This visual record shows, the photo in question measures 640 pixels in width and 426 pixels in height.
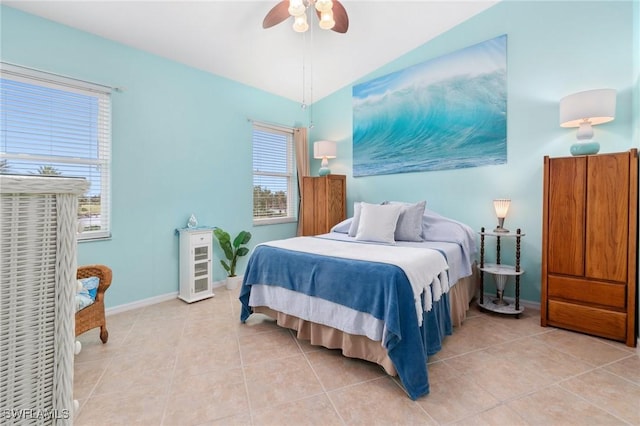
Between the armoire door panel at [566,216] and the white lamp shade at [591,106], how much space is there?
359 millimetres

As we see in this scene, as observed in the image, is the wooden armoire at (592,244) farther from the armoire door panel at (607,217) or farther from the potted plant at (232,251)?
the potted plant at (232,251)

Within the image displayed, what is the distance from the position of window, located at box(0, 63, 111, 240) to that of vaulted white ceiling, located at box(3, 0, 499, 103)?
583mm

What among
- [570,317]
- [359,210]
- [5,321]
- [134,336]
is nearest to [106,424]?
[134,336]

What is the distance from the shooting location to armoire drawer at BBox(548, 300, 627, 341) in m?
2.23

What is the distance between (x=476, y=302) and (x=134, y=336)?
3.34 metres

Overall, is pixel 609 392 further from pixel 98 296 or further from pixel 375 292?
pixel 98 296

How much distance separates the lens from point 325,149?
4324 millimetres

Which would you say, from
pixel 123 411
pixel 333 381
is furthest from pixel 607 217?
pixel 123 411

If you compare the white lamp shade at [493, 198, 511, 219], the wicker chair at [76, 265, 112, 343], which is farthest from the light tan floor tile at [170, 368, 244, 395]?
the white lamp shade at [493, 198, 511, 219]

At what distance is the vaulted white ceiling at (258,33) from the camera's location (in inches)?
104

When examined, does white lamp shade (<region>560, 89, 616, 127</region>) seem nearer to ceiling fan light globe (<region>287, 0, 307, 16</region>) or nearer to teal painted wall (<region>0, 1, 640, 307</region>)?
teal painted wall (<region>0, 1, 640, 307</region>)

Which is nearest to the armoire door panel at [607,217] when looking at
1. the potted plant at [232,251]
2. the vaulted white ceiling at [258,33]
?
the vaulted white ceiling at [258,33]

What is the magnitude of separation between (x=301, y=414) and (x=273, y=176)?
3.54 meters

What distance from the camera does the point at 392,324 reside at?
5.50 ft
